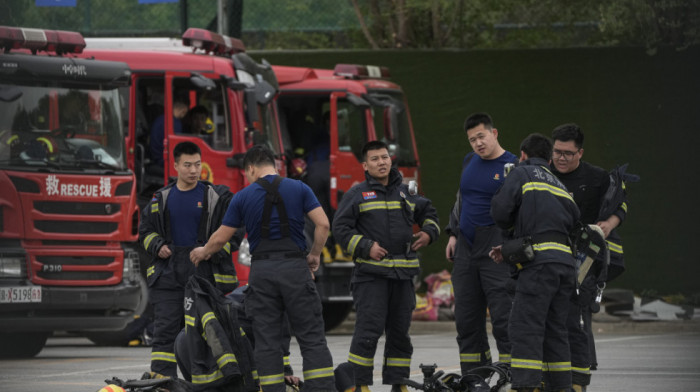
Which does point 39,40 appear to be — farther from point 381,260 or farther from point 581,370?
point 581,370

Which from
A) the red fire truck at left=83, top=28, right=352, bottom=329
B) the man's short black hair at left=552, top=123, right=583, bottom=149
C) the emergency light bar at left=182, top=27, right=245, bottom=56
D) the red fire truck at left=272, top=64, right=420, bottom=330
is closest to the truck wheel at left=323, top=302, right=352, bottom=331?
the red fire truck at left=272, top=64, right=420, bottom=330

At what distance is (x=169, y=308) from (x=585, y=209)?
134 inches

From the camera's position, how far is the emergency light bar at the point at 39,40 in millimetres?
14656

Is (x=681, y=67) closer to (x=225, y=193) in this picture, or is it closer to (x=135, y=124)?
(x=135, y=124)

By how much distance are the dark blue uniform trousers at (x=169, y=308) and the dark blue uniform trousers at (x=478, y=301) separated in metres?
2.14

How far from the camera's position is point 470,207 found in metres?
10.6

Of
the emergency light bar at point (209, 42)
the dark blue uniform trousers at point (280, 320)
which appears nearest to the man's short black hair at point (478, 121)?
the dark blue uniform trousers at point (280, 320)

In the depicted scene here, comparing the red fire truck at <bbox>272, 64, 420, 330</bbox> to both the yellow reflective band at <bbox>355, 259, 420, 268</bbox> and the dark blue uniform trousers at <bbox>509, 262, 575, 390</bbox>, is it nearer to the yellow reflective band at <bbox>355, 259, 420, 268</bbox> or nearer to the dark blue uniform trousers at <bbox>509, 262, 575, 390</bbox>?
the yellow reflective band at <bbox>355, 259, 420, 268</bbox>

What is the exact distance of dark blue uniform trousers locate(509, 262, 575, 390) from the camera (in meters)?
9.28

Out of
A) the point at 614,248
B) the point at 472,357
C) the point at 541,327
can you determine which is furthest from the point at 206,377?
the point at 614,248

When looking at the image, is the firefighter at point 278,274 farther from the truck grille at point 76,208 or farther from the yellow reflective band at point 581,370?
the truck grille at point 76,208

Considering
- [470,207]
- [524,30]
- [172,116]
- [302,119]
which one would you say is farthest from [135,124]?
[524,30]

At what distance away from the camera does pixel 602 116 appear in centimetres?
2145

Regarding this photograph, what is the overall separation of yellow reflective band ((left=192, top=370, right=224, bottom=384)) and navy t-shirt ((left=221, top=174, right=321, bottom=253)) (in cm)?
95
